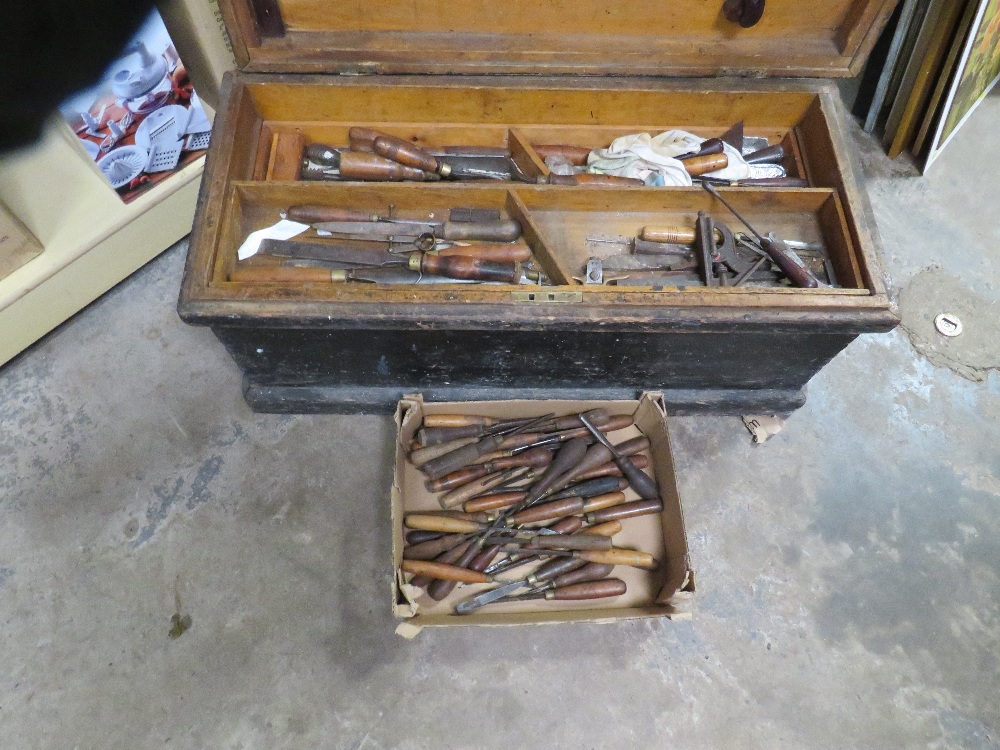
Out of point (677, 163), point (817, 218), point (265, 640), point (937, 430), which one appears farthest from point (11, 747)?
point (937, 430)

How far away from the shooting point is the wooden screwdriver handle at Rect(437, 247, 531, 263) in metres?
2.02

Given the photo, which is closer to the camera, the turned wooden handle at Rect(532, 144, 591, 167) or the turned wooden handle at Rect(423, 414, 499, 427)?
the turned wooden handle at Rect(423, 414, 499, 427)

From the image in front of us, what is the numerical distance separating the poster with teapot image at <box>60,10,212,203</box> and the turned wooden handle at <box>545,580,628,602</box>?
2023 millimetres

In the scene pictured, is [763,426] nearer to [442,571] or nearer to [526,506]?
[526,506]

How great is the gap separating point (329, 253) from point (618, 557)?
4.24ft

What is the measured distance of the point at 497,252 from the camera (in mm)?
2027

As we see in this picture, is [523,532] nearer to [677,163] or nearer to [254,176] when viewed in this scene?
[677,163]

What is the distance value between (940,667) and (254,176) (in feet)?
8.81

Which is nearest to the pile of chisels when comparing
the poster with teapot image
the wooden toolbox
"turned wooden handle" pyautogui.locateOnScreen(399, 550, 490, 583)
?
"turned wooden handle" pyautogui.locateOnScreen(399, 550, 490, 583)

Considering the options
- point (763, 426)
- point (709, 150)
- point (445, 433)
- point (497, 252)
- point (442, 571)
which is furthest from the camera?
point (763, 426)

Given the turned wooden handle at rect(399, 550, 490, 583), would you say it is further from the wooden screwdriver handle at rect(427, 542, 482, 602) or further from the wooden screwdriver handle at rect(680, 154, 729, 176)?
the wooden screwdriver handle at rect(680, 154, 729, 176)

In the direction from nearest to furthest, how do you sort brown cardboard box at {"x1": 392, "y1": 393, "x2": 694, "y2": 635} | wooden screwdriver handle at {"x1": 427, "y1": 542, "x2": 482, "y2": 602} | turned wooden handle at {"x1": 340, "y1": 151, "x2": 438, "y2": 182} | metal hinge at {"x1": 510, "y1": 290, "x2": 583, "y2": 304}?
metal hinge at {"x1": 510, "y1": 290, "x2": 583, "y2": 304} < brown cardboard box at {"x1": 392, "y1": 393, "x2": 694, "y2": 635} < wooden screwdriver handle at {"x1": 427, "y1": 542, "x2": 482, "y2": 602} < turned wooden handle at {"x1": 340, "y1": 151, "x2": 438, "y2": 182}

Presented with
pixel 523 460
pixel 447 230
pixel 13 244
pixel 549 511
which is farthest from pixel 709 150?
pixel 13 244

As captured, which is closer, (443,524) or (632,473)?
(443,524)
